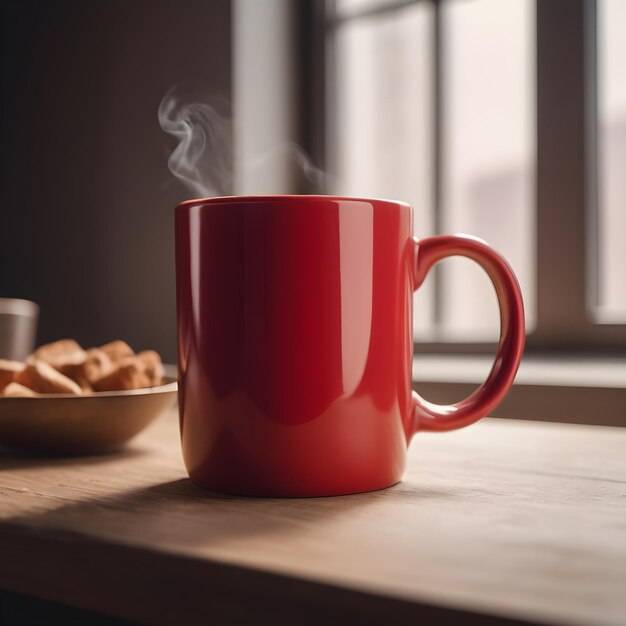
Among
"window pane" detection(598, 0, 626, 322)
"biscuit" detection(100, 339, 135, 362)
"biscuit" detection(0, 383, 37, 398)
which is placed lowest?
"biscuit" detection(0, 383, 37, 398)

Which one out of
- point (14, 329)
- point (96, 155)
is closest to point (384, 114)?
point (96, 155)

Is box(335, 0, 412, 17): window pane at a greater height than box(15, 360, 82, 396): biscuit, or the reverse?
box(335, 0, 412, 17): window pane

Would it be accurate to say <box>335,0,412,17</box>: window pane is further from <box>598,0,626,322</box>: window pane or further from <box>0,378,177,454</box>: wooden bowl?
<box>0,378,177,454</box>: wooden bowl

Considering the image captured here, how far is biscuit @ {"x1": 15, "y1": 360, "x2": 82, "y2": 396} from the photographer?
20.9 inches

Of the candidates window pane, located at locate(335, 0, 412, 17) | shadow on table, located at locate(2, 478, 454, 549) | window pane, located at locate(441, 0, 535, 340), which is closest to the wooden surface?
shadow on table, located at locate(2, 478, 454, 549)

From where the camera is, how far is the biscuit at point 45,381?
1.74 feet

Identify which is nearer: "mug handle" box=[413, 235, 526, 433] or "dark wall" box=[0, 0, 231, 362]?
"mug handle" box=[413, 235, 526, 433]

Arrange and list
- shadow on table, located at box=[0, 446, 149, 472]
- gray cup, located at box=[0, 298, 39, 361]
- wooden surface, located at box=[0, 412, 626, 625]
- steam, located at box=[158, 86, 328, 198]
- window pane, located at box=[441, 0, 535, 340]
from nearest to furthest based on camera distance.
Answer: wooden surface, located at box=[0, 412, 626, 625] < shadow on table, located at box=[0, 446, 149, 472] < gray cup, located at box=[0, 298, 39, 361] < window pane, located at box=[441, 0, 535, 340] < steam, located at box=[158, 86, 328, 198]

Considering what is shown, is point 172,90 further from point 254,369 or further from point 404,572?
point 404,572

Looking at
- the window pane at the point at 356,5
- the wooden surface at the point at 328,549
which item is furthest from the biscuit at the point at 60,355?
the window pane at the point at 356,5

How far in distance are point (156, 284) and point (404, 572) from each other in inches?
78.7

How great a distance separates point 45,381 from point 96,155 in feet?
6.37

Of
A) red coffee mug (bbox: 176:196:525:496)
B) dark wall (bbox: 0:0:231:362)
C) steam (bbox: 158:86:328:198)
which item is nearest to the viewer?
red coffee mug (bbox: 176:196:525:496)

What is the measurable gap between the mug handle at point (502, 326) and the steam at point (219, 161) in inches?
63.5
